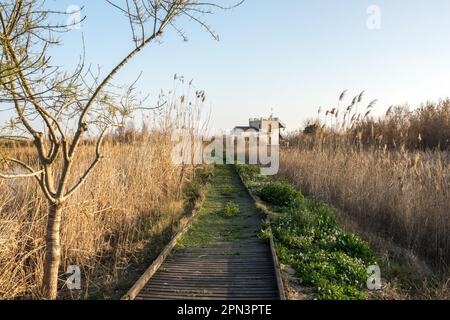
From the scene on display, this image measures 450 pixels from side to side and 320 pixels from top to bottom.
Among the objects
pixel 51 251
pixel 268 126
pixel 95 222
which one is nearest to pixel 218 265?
pixel 95 222

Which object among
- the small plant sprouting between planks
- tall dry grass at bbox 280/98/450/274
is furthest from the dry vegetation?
the small plant sprouting between planks

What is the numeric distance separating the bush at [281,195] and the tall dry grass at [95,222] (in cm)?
284

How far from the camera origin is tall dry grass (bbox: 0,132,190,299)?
494cm

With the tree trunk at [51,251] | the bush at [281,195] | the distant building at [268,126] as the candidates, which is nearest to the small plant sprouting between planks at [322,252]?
the bush at [281,195]

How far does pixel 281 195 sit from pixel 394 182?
3411 mm

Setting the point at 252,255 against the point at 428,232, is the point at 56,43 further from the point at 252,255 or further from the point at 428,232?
the point at 428,232

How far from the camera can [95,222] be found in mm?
6520

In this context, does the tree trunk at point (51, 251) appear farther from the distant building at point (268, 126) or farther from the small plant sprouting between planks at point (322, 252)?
the distant building at point (268, 126)

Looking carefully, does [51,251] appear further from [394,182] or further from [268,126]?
[268,126]

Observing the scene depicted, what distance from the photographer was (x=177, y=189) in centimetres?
1202

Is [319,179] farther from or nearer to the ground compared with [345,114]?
nearer to the ground

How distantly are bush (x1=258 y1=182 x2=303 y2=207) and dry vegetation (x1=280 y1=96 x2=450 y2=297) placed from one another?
1.05 meters
